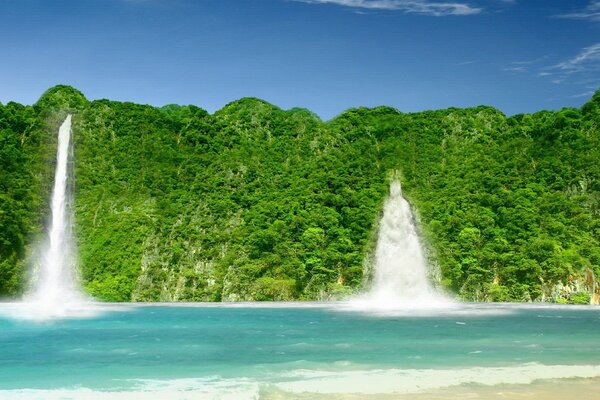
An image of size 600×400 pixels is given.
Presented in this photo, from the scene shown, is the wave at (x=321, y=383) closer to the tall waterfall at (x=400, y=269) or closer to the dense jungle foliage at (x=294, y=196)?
the tall waterfall at (x=400, y=269)

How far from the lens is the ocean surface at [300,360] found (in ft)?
52.7

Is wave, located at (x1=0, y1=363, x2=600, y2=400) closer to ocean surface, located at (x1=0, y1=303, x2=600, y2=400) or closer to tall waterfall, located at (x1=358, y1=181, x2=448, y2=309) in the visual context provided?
ocean surface, located at (x1=0, y1=303, x2=600, y2=400)

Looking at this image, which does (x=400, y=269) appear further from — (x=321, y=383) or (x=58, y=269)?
(x=321, y=383)

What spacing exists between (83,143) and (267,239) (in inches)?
1636

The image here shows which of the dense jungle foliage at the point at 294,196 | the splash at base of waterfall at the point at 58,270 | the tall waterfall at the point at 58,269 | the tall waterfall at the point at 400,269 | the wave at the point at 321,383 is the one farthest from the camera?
the dense jungle foliage at the point at 294,196

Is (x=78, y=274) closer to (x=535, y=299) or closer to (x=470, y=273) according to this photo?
(x=470, y=273)

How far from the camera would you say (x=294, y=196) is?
95062 mm

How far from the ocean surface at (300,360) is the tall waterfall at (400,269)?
31.8m

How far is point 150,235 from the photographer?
88.5 metres

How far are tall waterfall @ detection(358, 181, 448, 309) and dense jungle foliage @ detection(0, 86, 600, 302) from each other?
3.47 meters

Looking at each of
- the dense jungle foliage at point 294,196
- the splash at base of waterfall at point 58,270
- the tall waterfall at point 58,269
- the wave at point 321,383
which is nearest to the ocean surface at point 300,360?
the wave at point 321,383

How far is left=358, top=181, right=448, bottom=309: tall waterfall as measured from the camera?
227 ft

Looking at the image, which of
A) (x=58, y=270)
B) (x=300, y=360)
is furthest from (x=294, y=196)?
(x=300, y=360)

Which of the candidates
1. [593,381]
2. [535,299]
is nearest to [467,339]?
[593,381]
